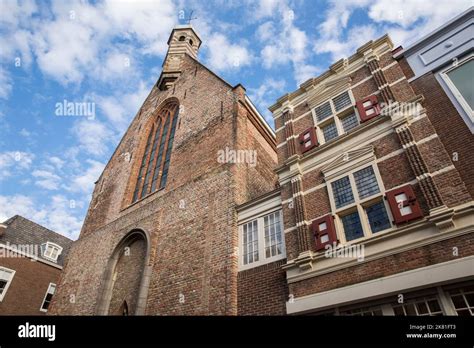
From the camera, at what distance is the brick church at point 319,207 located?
5438mm

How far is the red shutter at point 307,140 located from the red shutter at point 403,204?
2.79 metres

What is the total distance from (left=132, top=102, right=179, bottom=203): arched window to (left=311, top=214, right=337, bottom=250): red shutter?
817cm

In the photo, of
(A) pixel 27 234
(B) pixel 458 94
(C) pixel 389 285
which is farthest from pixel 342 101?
(A) pixel 27 234

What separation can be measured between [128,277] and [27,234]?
48.8 ft

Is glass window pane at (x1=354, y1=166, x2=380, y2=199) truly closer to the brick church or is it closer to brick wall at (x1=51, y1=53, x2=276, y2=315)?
the brick church

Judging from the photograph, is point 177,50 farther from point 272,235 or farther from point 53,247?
point 53,247

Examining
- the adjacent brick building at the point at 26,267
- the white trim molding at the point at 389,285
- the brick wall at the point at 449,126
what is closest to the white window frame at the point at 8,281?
the adjacent brick building at the point at 26,267

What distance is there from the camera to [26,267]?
63.4 feet

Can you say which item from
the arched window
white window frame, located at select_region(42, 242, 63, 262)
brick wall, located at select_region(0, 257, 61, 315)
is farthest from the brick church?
white window frame, located at select_region(42, 242, 63, 262)

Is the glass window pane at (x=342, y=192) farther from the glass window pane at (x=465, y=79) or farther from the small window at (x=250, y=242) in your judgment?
the glass window pane at (x=465, y=79)

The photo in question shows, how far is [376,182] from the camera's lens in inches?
261

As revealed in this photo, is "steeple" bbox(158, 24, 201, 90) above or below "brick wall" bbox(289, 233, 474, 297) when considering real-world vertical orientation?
above

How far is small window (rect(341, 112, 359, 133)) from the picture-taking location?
8164mm
